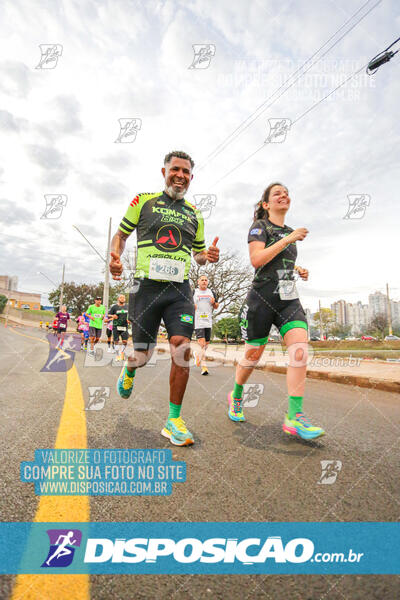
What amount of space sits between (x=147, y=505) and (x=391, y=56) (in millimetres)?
8641

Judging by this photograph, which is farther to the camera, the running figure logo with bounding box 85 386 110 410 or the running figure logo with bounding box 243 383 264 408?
the running figure logo with bounding box 243 383 264 408

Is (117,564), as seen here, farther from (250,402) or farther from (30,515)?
(250,402)

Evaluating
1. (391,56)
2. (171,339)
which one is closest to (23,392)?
(171,339)

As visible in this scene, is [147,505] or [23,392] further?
[23,392]

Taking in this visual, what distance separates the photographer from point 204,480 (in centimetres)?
160

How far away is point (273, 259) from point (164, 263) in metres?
0.89

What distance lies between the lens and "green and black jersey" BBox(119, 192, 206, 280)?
2764 mm

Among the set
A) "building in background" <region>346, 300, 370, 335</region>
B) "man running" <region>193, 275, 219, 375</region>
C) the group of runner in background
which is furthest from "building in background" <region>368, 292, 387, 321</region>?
"man running" <region>193, 275, 219, 375</region>

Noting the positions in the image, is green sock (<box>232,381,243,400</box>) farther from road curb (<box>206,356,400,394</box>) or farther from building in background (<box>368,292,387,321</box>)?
building in background (<box>368,292,387,321</box>)

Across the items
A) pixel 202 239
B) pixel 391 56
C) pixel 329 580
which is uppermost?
pixel 391 56

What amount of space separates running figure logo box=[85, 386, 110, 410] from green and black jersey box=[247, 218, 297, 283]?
5.68 feet

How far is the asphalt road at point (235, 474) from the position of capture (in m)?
0.95

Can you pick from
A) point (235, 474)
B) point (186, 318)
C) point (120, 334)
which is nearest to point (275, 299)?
point (186, 318)

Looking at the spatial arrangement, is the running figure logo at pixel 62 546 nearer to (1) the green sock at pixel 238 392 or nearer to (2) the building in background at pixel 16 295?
(1) the green sock at pixel 238 392
